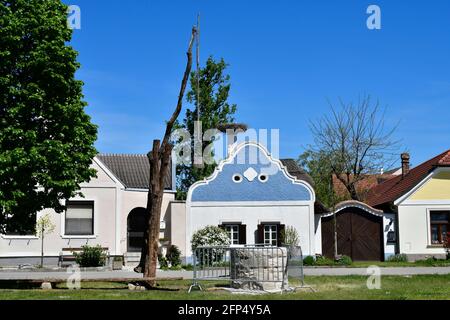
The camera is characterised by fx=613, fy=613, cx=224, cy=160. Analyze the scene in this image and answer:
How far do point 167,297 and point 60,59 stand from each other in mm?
7168

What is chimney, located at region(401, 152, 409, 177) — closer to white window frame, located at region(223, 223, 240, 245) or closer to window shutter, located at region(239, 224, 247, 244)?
window shutter, located at region(239, 224, 247, 244)

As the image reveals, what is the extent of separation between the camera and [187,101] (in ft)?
116

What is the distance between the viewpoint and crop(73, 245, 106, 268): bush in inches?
1048

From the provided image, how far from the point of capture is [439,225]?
1238 inches

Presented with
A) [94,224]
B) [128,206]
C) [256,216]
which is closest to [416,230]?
[256,216]

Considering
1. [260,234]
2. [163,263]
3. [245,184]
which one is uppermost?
[245,184]

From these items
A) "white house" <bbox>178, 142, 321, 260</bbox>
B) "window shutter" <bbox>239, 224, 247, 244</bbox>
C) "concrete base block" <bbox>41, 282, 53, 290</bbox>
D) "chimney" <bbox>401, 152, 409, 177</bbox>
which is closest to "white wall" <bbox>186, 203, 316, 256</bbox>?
"white house" <bbox>178, 142, 321, 260</bbox>

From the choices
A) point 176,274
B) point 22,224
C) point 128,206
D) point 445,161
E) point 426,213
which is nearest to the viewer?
point 22,224

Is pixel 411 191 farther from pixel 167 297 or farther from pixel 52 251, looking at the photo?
pixel 167 297

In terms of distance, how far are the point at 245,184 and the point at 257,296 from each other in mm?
17268

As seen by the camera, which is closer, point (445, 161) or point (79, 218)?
point (79, 218)

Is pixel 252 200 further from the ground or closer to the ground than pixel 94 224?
further from the ground

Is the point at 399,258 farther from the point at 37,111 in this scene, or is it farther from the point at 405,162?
the point at 37,111
